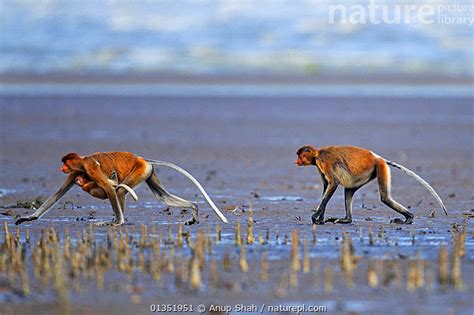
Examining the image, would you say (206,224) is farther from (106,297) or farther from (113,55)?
(113,55)

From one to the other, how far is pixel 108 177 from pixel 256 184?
18.4ft

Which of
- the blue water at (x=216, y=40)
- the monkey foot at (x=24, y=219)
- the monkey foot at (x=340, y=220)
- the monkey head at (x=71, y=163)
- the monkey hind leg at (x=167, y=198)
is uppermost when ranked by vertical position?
the blue water at (x=216, y=40)

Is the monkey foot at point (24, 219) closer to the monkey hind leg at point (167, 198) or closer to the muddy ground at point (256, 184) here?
the muddy ground at point (256, 184)

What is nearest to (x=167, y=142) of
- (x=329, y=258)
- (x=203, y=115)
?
(x=203, y=115)

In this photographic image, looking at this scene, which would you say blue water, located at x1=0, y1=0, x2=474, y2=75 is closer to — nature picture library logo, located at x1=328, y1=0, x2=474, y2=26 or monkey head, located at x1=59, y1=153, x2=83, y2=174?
nature picture library logo, located at x1=328, y1=0, x2=474, y2=26

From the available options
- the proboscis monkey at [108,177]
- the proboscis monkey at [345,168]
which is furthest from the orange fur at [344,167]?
the proboscis monkey at [108,177]

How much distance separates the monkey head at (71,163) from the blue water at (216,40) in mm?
38466

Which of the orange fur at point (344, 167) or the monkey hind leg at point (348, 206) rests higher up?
the orange fur at point (344, 167)

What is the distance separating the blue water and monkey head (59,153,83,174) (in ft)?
126

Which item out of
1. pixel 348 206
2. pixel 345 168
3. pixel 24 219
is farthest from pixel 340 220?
pixel 24 219

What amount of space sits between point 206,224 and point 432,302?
4.76 metres

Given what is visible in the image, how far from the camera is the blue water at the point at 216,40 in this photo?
172 ft

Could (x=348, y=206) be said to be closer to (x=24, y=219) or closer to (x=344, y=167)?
(x=344, y=167)

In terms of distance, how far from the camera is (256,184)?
17.9 m
